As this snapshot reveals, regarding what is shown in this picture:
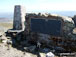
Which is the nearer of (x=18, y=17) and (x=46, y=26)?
(x=46, y=26)

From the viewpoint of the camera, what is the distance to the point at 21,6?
2286 centimetres

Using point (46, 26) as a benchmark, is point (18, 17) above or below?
above

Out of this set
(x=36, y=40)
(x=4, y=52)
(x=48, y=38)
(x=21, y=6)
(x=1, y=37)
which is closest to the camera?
(x=4, y=52)

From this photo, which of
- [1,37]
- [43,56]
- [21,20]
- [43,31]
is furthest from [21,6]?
[43,56]

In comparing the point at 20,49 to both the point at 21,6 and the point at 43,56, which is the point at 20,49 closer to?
the point at 43,56

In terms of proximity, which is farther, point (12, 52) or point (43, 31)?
point (43, 31)

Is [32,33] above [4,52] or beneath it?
above

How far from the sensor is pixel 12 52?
15.9m

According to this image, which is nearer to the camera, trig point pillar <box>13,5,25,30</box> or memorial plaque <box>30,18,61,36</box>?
memorial plaque <box>30,18,61,36</box>

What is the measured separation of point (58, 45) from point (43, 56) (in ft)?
10.9

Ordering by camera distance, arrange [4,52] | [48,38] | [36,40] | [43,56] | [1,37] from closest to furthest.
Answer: [43,56], [4,52], [48,38], [36,40], [1,37]

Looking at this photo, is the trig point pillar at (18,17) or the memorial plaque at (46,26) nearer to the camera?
the memorial plaque at (46,26)

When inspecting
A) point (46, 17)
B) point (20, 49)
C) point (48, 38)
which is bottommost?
point (20, 49)

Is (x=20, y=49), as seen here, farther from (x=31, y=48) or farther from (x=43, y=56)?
(x=43, y=56)
